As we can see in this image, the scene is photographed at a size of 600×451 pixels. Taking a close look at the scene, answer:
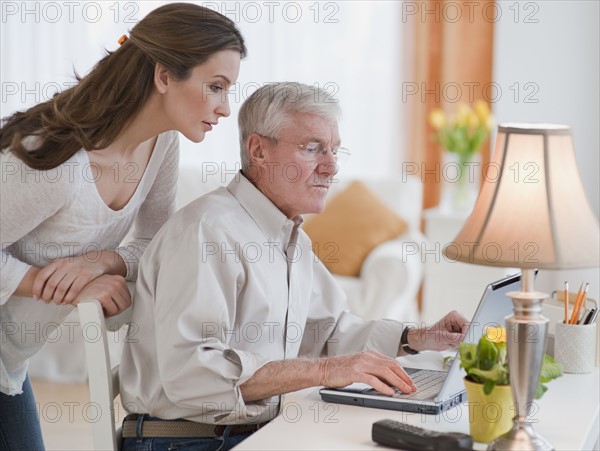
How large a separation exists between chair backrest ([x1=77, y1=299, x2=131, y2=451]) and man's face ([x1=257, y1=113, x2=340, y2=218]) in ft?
1.56

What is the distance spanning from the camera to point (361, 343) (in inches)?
82.8

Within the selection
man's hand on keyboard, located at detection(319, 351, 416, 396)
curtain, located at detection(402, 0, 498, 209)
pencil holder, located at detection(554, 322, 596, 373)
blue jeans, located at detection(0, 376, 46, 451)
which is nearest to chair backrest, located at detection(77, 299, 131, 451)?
man's hand on keyboard, located at detection(319, 351, 416, 396)

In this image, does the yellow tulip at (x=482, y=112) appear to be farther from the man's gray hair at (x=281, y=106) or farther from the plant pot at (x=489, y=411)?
the plant pot at (x=489, y=411)

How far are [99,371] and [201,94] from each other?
62cm

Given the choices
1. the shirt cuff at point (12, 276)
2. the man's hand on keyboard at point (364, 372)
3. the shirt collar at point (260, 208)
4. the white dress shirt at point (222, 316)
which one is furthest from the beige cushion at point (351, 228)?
the man's hand on keyboard at point (364, 372)

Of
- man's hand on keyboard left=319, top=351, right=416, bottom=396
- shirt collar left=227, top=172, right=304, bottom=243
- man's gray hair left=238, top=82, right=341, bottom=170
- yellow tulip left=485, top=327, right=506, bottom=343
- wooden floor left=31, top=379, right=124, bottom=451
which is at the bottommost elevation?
wooden floor left=31, top=379, right=124, bottom=451

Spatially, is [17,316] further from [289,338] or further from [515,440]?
[515,440]

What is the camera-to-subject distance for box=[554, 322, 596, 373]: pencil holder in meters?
2.08

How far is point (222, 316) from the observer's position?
1.75 m

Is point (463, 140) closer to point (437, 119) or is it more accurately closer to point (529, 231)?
point (437, 119)

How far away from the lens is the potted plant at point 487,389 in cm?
155

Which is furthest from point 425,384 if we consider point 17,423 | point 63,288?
point 17,423

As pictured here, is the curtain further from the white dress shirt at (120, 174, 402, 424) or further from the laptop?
the laptop

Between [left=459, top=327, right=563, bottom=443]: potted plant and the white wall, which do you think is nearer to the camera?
[left=459, top=327, right=563, bottom=443]: potted plant
